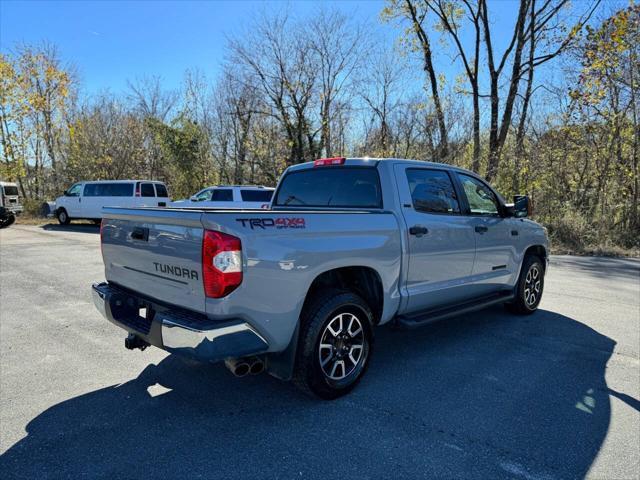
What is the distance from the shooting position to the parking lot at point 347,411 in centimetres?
254

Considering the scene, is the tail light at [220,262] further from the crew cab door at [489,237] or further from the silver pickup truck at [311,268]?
the crew cab door at [489,237]

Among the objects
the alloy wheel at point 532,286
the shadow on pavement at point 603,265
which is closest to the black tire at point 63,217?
the shadow on pavement at point 603,265

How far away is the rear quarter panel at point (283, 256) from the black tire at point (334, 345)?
0.61 ft

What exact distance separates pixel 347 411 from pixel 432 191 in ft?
7.50

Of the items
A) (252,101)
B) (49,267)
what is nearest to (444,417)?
(49,267)

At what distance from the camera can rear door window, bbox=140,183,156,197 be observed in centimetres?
1948

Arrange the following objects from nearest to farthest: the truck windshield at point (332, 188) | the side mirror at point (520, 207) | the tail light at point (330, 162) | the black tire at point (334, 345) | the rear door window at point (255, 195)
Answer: the black tire at point (334, 345)
the truck windshield at point (332, 188)
the tail light at point (330, 162)
the side mirror at point (520, 207)
the rear door window at point (255, 195)

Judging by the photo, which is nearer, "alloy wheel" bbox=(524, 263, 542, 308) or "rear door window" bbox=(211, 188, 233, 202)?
"alloy wheel" bbox=(524, 263, 542, 308)

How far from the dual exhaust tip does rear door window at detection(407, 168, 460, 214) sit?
2.04 meters

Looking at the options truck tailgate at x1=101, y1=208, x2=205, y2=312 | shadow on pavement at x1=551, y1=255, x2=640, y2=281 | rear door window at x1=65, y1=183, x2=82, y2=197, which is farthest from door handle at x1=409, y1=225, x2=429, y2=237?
rear door window at x1=65, y1=183, x2=82, y2=197

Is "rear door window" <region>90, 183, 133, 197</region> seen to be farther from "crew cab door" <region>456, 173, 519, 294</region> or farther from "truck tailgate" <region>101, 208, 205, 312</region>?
"crew cab door" <region>456, 173, 519, 294</region>

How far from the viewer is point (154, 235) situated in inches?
120

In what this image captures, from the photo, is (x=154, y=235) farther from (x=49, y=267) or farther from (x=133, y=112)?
(x=133, y=112)

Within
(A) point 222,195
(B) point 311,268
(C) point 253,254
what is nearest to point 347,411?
(B) point 311,268
